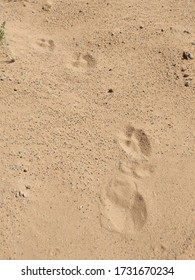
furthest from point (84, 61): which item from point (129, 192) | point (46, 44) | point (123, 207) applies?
point (123, 207)

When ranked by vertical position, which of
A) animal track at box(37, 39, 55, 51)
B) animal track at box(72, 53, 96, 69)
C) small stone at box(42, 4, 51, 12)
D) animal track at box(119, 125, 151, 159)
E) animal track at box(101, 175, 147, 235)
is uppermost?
small stone at box(42, 4, 51, 12)

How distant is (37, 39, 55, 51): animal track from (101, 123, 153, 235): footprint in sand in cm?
120

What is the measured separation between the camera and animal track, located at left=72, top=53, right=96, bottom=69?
13.4 feet

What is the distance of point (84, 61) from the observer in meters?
4.13

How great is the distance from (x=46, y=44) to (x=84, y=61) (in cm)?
43

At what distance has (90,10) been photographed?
455 centimetres

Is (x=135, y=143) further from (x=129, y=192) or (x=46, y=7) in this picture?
(x=46, y=7)

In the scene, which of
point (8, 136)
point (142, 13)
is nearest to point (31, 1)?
point (142, 13)

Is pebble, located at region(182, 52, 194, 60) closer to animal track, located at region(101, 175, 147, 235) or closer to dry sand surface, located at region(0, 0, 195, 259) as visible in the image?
dry sand surface, located at region(0, 0, 195, 259)

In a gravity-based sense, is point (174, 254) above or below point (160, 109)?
below

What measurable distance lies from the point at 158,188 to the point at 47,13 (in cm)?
223

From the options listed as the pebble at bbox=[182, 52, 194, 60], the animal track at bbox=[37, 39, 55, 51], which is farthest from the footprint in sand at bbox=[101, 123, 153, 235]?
the animal track at bbox=[37, 39, 55, 51]
